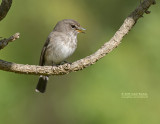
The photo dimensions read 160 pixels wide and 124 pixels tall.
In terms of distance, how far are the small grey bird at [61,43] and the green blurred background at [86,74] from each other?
28 centimetres

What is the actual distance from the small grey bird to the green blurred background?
0.92ft

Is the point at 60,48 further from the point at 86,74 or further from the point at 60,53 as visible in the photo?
the point at 86,74

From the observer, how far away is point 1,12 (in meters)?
4.03

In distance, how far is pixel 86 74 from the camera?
6047mm

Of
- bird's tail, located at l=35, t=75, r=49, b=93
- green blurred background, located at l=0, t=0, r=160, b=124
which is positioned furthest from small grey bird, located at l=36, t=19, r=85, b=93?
bird's tail, located at l=35, t=75, r=49, b=93

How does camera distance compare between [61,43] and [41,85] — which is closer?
[61,43]

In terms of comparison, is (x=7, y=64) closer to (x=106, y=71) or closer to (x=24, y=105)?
(x=106, y=71)

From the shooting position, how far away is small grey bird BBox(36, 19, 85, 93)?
248 inches

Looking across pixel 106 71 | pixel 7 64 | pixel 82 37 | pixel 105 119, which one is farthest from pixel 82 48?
pixel 7 64

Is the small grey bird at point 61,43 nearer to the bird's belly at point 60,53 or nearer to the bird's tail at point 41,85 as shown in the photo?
the bird's belly at point 60,53

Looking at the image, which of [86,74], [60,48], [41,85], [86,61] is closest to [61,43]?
[60,48]

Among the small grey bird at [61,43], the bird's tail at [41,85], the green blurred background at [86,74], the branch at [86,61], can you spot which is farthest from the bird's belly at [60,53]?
the branch at [86,61]

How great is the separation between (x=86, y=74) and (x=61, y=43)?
2.07 feet

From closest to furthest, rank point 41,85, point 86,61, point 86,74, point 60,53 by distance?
1. point 86,61
2. point 86,74
3. point 60,53
4. point 41,85
